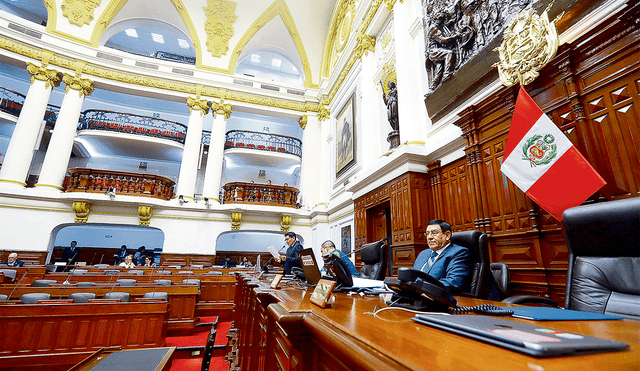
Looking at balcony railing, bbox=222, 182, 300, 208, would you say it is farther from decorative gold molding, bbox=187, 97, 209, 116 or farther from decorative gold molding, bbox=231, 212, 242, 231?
decorative gold molding, bbox=187, 97, 209, 116

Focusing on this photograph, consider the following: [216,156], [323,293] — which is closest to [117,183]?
[216,156]

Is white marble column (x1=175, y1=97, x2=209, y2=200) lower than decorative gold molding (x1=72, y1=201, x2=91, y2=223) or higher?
higher

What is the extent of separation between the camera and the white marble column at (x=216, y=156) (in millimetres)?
10094

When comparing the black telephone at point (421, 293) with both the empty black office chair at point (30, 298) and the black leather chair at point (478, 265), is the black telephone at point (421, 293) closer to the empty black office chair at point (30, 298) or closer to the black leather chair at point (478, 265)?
the black leather chair at point (478, 265)

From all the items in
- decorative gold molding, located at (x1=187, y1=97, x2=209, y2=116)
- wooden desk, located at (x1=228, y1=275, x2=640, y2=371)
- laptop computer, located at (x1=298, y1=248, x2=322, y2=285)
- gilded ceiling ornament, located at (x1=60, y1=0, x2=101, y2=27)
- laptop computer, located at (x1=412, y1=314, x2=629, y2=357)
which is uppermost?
gilded ceiling ornament, located at (x1=60, y1=0, x2=101, y2=27)

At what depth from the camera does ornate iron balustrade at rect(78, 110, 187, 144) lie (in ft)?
34.0

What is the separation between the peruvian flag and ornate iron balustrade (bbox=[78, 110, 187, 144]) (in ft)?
36.7

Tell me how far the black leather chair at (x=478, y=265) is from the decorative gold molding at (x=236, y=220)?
8.69 meters

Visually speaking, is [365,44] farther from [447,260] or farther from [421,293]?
[421,293]

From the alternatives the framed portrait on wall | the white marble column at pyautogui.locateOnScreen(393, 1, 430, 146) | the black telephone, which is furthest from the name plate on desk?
the framed portrait on wall

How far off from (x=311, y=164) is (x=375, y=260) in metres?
8.09

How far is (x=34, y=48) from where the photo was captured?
9.11 meters

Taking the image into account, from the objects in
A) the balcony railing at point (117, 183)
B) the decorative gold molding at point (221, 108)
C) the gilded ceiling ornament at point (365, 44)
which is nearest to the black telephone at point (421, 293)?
the gilded ceiling ornament at point (365, 44)

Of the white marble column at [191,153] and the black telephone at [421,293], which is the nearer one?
the black telephone at [421,293]
